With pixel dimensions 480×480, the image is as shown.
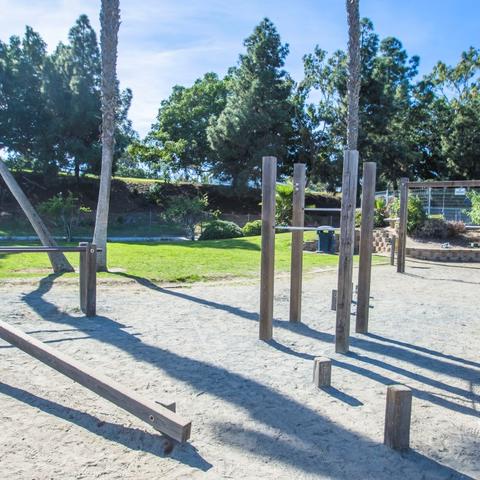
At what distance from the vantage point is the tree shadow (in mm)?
2789

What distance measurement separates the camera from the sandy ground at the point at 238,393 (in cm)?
272

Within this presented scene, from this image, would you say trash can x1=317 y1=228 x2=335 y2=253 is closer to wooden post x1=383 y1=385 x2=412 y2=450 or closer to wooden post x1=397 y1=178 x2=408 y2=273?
wooden post x1=397 y1=178 x2=408 y2=273

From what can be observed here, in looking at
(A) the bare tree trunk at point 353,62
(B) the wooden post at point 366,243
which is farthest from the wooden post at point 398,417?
(A) the bare tree trunk at point 353,62

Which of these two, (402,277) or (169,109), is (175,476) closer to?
(402,277)

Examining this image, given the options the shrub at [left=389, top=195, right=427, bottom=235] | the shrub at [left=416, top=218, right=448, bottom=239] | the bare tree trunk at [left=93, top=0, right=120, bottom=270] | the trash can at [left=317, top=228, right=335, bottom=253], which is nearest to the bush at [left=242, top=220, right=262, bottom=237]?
the trash can at [left=317, top=228, right=335, bottom=253]

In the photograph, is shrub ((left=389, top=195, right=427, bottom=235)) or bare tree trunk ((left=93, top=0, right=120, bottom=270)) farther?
shrub ((left=389, top=195, right=427, bottom=235))

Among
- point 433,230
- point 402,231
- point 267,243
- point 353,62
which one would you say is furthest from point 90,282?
point 433,230

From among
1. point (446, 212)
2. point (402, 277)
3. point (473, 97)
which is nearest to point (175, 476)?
point (402, 277)

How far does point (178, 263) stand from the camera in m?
12.0

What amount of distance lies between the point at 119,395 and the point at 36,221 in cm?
775

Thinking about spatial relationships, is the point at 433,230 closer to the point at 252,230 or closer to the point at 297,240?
the point at 252,230

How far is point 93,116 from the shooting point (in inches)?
1110

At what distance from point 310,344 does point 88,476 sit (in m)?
3.16

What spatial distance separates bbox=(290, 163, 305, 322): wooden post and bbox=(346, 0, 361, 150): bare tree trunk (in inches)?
344
